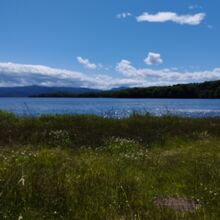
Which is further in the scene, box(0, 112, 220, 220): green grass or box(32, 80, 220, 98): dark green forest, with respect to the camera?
box(32, 80, 220, 98): dark green forest

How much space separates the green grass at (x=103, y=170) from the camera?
7.71 m

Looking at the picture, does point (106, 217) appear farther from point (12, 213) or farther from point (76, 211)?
point (12, 213)

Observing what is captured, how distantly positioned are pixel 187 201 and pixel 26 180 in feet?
10.2

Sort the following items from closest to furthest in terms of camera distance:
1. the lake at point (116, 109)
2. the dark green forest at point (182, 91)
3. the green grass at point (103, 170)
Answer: the green grass at point (103, 170) < the lake at point (116, 109) < the dark green forest at point (182, 91)

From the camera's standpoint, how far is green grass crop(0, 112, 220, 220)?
7.71 meters

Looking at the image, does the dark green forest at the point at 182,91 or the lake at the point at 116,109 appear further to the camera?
the dark green forest at the point at 182,91

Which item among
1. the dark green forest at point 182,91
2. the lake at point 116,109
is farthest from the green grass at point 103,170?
the dark green forest at point 182,91

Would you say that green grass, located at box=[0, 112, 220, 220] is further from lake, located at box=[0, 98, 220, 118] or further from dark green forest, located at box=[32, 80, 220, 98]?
dark green forest, located at box=[32, 80, 220, 98]

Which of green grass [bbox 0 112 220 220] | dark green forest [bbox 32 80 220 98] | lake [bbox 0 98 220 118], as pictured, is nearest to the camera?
green grass [bbox 0 112 220 220]

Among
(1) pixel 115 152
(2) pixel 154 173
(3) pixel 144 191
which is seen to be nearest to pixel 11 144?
(1) pixel 115 152

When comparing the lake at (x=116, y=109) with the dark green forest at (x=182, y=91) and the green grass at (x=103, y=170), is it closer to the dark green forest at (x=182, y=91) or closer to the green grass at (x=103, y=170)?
the green grass at (x=103, y=170)

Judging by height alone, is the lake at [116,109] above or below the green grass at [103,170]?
below

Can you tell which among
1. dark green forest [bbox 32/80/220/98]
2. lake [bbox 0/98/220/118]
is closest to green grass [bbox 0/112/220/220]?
lake [bbox 0/98/220/118]

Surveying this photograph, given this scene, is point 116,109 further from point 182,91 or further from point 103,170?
point 182,91
